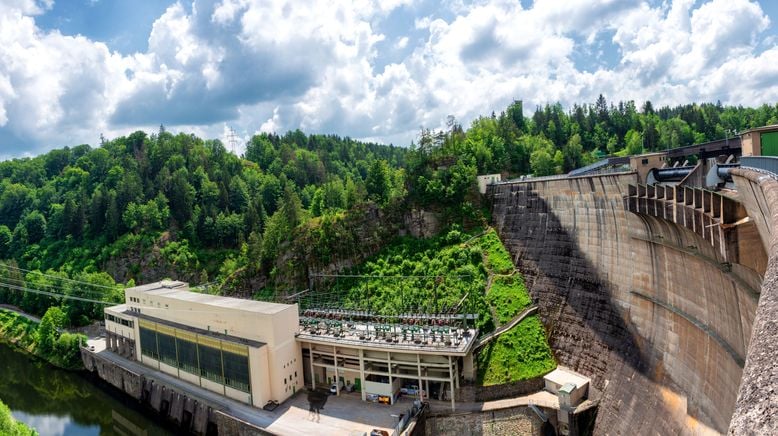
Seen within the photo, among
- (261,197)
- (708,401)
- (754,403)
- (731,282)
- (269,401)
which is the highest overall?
(261,197)

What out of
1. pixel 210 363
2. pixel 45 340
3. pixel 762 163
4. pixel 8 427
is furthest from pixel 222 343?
pixel 762 163

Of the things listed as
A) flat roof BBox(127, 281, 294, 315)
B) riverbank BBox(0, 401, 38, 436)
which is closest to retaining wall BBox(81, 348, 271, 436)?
flat roof BBox(127, 281, 294, 315)

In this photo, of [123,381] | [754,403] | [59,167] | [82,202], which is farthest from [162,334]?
[59,167]

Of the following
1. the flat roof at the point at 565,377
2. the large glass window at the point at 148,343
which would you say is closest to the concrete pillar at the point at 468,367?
the flat roof at the point at 565,377

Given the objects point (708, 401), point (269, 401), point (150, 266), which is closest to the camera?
point (708, 401)

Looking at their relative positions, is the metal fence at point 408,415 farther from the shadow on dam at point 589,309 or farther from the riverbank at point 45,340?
the riverbank at point 45,340

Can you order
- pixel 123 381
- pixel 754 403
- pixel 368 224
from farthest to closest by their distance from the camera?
pixel 368 224 → pixel 123 381 → pixel 754 403

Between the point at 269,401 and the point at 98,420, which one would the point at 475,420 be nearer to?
the point at 269,401
